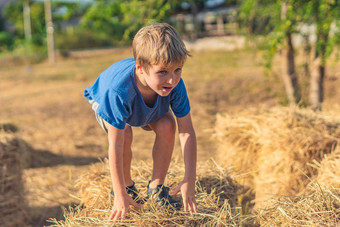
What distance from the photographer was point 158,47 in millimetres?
2148

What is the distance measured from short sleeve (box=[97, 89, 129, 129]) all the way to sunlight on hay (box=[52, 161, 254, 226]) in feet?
1.80

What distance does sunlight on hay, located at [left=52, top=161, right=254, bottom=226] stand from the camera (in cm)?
225

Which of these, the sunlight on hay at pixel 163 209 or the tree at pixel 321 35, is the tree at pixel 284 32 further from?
the sunlight on hay at pixel 163 209

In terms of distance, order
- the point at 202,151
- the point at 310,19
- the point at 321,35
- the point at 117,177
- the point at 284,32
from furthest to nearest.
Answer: the point at 310,19 → the point at 202,151 → the point at 321,35 → the point at 284,32 → the point at 117,177

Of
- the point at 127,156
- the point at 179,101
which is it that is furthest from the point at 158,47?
the point at 127,156

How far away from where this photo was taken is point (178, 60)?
219cm

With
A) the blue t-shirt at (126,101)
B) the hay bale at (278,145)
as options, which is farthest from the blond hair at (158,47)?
the hay bale at (278,145)

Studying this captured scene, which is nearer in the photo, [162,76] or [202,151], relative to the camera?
[162,76]

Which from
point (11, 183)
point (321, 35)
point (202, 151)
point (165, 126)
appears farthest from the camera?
point (202, 151)

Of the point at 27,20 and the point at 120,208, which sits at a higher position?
the point at 27,20

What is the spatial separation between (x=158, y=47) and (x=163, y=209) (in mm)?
968

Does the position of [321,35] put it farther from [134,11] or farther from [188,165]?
[188,165]

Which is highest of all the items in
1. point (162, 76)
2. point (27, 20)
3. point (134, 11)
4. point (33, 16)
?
point (33, 16)

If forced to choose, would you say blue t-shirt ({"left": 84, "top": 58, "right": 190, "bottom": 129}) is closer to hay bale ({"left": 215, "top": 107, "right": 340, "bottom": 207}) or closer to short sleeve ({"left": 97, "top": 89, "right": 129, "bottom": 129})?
short sleeve ({"left": 97, "top": 89, "right": 129, "bottom": 129})
